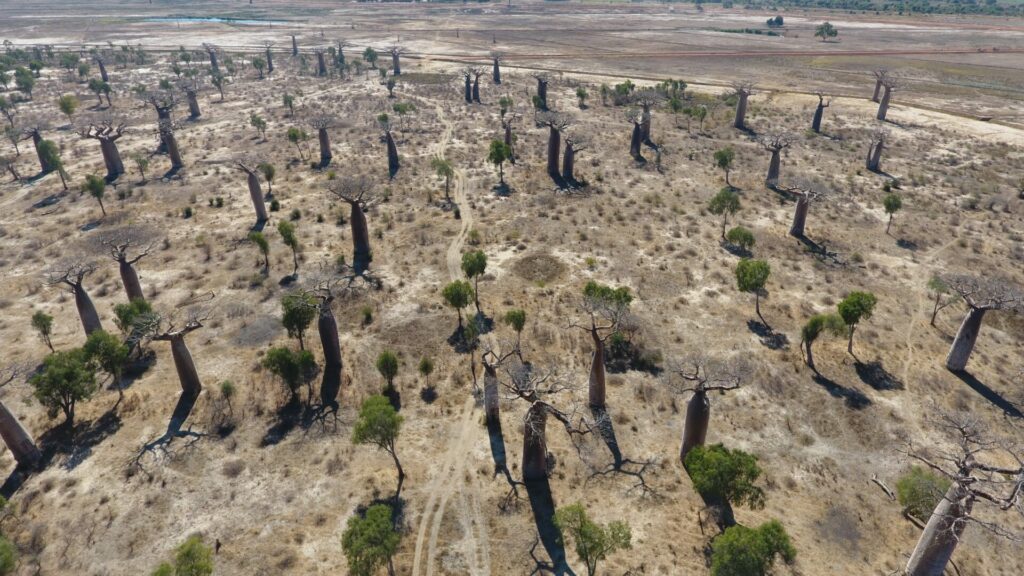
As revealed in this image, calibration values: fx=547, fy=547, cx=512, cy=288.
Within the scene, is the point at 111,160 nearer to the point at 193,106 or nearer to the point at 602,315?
the point at 193,106

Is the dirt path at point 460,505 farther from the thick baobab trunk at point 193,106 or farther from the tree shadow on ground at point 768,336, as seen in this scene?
the thick baobab trunk at point 193,106

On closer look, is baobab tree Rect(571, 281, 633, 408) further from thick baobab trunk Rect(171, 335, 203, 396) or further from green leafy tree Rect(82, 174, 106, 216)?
green leafy tree Rect(82, 174, 106, 216)

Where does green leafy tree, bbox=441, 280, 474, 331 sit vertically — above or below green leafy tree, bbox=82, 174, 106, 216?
below

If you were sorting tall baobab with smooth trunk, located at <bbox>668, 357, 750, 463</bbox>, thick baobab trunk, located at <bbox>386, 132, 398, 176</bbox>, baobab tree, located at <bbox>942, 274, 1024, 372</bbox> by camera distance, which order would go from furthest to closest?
thick baobab trunk, located at <bbox>386, 132, 398, 176</bbox>, baobab tree, located at <bbox>942, 274, 1024, 372</bbox>, tall baobab with smooth trunk, located at <bbox>668, 357, 750, 463</bbox>

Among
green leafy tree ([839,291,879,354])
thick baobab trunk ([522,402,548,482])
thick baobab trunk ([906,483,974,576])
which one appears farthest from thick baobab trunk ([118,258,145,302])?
green leafy tree ([839,291,879,354])

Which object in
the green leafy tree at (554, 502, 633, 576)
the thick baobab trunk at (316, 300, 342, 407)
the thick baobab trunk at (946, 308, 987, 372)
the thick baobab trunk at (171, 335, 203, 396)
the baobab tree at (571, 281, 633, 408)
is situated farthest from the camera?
the thick baobab trunk at (316, 300, 342, 407)

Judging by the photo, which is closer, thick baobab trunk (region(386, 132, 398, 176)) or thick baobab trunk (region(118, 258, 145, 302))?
thick baobab trunk (region(118, 258, 145, 302))
